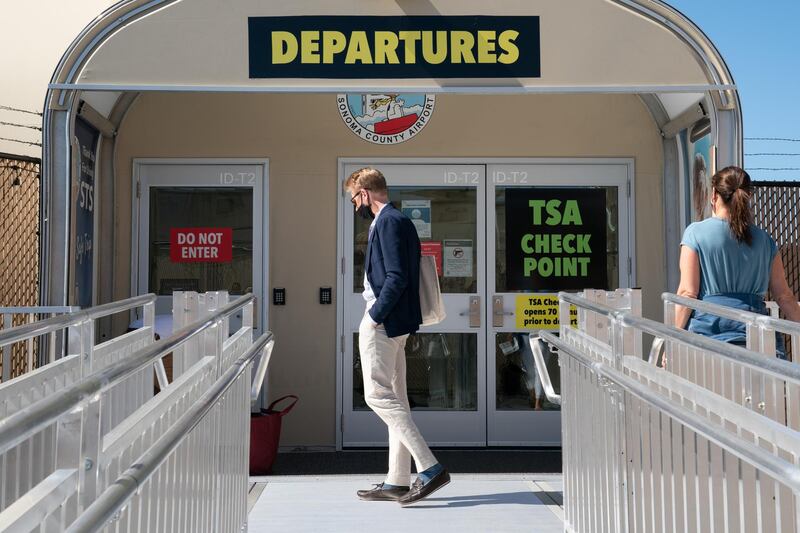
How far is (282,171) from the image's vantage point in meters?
6.68

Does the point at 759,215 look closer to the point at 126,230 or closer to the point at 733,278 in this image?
the point at 733,278

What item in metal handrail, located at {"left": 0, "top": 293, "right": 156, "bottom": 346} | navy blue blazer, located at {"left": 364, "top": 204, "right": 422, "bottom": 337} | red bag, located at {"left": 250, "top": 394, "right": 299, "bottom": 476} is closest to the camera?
metal handrail, located at {"left": 0, "top": 293, "right": 156, "bottom": 346}

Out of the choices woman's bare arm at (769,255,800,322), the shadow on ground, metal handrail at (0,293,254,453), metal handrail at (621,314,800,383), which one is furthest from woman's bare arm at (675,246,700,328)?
the shadow on ground

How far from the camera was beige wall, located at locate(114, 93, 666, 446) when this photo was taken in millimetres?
6676

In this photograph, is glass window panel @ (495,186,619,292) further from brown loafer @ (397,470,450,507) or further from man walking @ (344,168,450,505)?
brown loafer @ (397,470,450,507)

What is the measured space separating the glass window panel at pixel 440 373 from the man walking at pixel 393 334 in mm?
2171

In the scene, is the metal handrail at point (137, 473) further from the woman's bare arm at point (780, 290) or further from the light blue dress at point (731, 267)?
the woman's bare arm at point (780, 290)

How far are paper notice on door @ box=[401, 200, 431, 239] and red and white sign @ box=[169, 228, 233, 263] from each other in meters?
1.32

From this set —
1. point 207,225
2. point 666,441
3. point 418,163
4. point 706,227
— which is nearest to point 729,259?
point 706,227

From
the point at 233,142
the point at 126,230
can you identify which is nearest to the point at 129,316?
the point at 126,230

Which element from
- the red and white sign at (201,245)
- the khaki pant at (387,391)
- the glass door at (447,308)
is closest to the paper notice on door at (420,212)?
the glass door at (447,308)

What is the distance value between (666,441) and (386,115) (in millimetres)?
4604

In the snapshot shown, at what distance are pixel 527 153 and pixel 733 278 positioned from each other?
3.19m

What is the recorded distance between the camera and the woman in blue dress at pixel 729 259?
369cm
